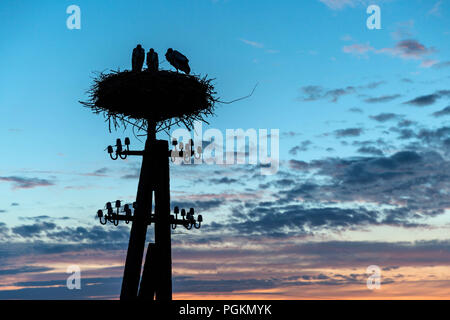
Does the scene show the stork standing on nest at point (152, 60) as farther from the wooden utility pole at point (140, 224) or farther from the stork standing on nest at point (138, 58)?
the wooden utility pole at point (140, 224)

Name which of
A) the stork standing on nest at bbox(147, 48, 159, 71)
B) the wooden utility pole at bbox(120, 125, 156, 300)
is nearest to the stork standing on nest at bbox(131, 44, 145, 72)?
the stork standing on nest at bbox(147, 48, 159, 71)

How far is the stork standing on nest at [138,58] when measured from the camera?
588 inches

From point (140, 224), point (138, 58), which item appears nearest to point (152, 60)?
point (138, 58)

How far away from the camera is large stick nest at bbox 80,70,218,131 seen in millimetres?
13980

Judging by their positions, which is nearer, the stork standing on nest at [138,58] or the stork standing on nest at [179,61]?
the stork standing on nest at [138,58]

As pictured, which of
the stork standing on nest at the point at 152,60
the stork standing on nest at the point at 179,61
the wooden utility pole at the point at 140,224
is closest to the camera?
the wooden utility pole at the point at 140,224

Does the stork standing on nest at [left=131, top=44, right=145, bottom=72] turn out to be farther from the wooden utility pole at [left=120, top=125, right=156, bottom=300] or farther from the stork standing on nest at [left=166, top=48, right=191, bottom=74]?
the wooden utility pole at [left=120, top=125, right=156, bottom=300]

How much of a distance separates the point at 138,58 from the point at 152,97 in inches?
57.6

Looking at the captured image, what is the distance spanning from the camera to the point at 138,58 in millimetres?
15008

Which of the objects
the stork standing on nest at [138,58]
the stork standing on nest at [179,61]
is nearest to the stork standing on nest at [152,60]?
the stork standing on nest at [138,58]

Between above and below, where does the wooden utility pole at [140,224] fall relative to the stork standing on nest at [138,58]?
below

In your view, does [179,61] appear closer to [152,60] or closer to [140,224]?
[152,60]

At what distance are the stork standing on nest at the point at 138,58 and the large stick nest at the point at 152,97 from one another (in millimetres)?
542
